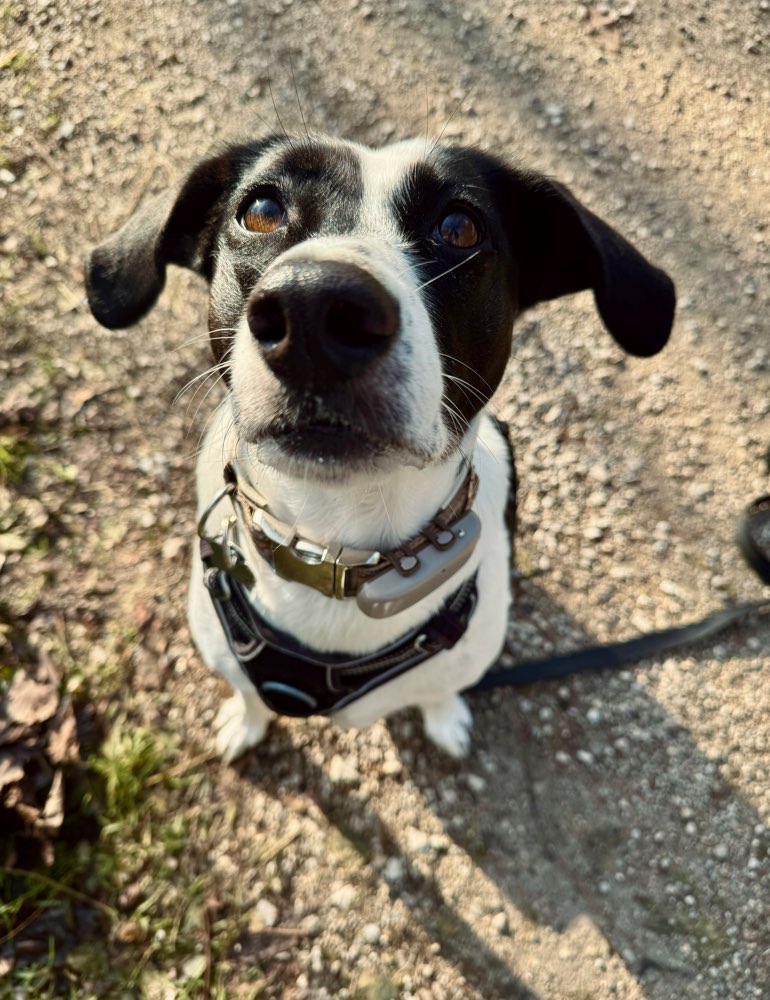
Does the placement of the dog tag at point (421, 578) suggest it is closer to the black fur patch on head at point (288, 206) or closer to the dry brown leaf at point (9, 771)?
the black fur patch on head at point (288, 206)

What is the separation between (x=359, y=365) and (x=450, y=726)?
187cm

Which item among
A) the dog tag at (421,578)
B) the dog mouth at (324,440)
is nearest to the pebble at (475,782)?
the dog tag at (421,578)

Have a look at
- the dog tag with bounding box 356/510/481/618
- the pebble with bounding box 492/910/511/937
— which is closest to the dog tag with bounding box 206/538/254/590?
the dog tag with bounding box 356/510/481/618

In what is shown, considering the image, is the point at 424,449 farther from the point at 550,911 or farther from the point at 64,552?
the point at 64,552

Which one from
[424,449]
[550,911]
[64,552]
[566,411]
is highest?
[424,449]

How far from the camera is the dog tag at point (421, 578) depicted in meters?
1.68

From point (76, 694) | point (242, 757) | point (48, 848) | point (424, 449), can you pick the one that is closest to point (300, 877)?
point (242, 757)

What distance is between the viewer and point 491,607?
223 cm

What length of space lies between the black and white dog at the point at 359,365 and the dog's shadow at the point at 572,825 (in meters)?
0.75

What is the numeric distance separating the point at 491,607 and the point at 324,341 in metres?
1.22

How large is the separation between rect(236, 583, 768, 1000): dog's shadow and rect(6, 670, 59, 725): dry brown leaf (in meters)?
0.75

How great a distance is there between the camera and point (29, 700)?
2744 millimetres

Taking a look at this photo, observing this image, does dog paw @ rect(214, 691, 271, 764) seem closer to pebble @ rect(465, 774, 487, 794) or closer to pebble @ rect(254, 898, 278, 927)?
pebble @ rect(254, 898, 278, 927)

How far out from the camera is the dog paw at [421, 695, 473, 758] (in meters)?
2.78
